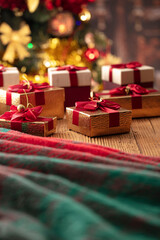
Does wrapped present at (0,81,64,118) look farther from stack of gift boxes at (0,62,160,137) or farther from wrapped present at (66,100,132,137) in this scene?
wrapped present at (66,100,132,137)

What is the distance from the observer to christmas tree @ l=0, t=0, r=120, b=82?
2.26 metres

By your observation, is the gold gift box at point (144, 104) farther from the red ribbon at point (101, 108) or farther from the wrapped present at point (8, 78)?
the wrapped present at point (8, 78)

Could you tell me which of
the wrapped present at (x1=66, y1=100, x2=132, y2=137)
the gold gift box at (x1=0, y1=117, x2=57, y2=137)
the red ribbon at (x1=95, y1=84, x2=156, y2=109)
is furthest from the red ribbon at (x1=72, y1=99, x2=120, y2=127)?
the red ribbon at (x1=95, y1=84, x2=156, y2=109)

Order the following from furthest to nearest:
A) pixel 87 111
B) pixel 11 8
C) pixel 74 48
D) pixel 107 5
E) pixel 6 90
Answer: pixel 107 5 < pixel 74 48 < pixel 11 8 < pixel 6 90 < pixel 87 111

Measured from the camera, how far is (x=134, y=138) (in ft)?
4.20

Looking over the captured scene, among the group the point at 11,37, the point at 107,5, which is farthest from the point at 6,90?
the point at 107,5

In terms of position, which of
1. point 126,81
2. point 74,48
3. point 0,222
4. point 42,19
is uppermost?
point 42,19

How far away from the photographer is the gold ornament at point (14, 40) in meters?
A: 2.23

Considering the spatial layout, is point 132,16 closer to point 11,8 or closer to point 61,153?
point 11,8

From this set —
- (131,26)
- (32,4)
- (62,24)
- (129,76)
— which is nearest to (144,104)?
(129,76)

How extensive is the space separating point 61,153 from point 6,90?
87 cm

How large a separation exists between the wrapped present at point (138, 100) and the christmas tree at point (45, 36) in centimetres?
86

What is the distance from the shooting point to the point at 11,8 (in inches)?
87.6

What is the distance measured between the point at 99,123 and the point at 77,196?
705 millimetres
